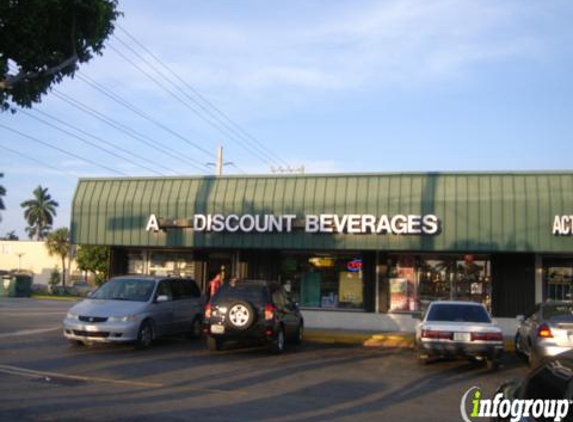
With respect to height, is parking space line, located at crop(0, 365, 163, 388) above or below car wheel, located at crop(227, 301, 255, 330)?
below

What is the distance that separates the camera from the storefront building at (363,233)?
63.0 ft

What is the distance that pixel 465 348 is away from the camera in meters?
14.0

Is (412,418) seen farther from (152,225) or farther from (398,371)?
(152,225)

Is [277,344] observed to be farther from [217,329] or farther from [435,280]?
[435,280]

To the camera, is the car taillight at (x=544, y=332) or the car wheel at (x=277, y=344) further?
the car wheel at (x=277, y=344)

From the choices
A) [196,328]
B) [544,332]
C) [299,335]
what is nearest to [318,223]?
[299,335]

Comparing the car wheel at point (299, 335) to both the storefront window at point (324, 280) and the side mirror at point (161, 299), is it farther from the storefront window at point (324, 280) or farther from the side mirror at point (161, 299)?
the storefront window at point (324, 280)

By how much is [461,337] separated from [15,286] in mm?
39371

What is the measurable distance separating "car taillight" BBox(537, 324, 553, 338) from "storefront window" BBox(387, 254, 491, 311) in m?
7.53

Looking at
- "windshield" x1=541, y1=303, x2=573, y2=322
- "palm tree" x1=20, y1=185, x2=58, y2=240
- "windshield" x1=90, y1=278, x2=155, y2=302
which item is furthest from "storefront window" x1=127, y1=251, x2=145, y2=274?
"palm tree" x1=20, y1=185, x2=58, y2=240

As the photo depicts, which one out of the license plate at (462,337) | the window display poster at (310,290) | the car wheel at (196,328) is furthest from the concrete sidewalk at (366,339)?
the license plate at (462,337)

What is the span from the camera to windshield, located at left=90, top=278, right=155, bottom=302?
16.7 meters

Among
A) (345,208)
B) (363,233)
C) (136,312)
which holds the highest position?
(345,208)

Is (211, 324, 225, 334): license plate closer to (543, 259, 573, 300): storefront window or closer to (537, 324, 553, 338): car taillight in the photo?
(537, 324, 553, 338): car taillight
